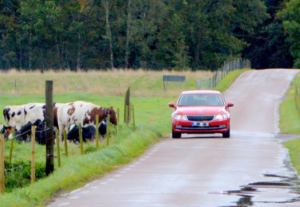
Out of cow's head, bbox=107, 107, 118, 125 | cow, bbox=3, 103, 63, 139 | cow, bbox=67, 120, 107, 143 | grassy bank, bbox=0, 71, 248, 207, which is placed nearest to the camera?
grassy bank, bbox=0, 71, 248, 207

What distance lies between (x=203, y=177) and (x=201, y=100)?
11.4 m

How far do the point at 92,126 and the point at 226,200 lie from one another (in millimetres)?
13002

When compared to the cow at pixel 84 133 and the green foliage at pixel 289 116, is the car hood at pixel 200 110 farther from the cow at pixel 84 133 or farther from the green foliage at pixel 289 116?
the green foliage at pixel 289 116

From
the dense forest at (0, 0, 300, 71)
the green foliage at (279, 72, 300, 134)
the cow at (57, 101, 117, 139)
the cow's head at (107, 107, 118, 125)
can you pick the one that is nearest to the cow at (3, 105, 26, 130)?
the cow at (57, 101, 117, 139)

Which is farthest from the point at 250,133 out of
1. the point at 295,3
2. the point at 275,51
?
the point at 275,51

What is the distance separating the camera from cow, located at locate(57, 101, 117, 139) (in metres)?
25.2

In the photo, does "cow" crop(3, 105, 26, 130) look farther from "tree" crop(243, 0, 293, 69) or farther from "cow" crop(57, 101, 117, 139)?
"tree" crop(243, 0, 293, 69)

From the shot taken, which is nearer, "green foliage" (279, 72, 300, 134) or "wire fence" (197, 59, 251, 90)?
"green foliage" (279, 72, 300, 134)

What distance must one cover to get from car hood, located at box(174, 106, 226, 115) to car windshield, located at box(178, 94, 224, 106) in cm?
74

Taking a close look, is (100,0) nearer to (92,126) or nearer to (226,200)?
(92,126)

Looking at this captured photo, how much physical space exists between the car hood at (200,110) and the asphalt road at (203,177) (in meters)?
1.02

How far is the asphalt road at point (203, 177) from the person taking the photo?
11.6 m

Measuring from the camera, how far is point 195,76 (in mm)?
65062

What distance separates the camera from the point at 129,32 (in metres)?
83.4
